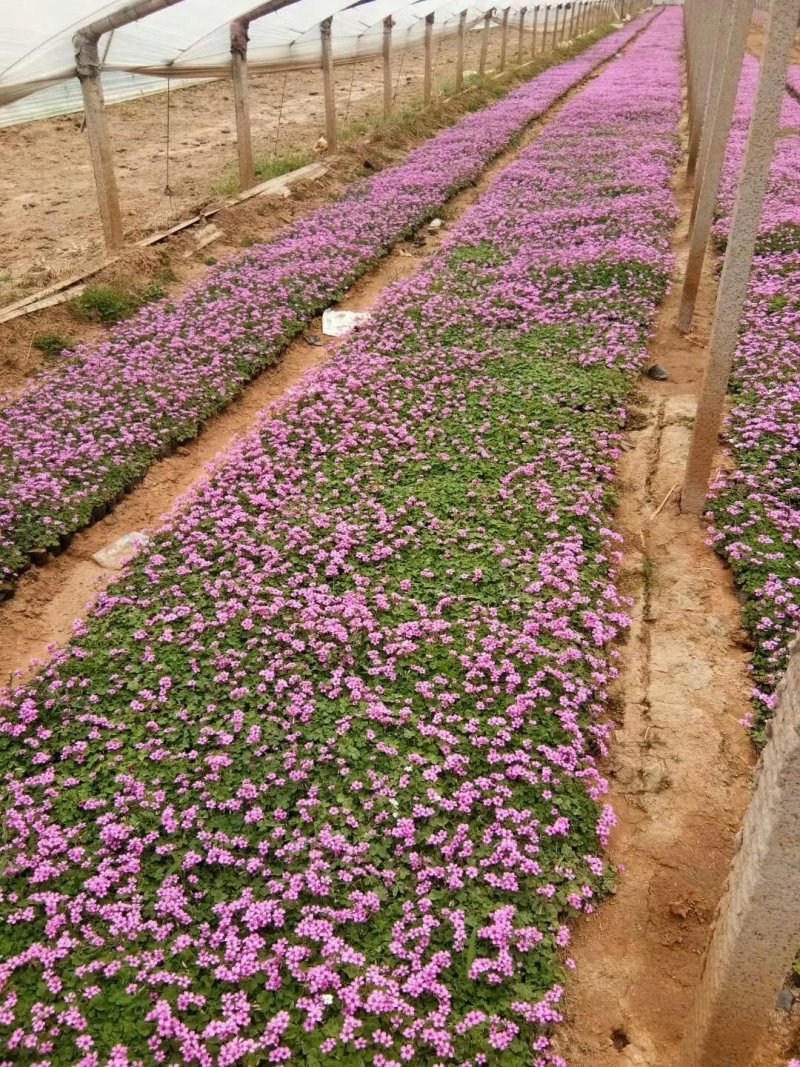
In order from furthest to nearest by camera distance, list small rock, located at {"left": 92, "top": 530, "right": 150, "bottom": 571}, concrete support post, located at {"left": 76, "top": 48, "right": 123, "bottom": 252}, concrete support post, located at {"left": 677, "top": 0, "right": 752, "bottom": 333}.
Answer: concrete support post, located at {"left": 76, "top": 48, "right": 123, "bottom": 252}
concrete support post, located at {"left": 677, "top": 0, "right": 752, "bottom": 333}
small rock, located at {"left": 92, "top": 530, "right": 150, "bottom": 571}

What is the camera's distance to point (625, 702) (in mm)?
6402

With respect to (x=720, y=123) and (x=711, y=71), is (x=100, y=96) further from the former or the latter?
(x=711, y=71)

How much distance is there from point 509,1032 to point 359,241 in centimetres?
1515

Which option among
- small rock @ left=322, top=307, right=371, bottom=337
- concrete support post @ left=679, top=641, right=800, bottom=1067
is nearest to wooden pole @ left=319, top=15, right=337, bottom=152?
small rock @ left=322, top=307, right=371, bottom=337

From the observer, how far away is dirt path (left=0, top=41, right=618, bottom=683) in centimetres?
720

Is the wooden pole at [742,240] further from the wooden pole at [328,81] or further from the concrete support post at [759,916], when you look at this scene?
the wooden pole at [328,81]

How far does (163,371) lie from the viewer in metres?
10.9

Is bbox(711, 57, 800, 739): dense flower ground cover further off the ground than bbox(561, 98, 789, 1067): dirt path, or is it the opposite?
bbox(711, 57, 800, 739): dense flower ground cover

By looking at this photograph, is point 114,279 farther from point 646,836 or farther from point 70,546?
point 646,836

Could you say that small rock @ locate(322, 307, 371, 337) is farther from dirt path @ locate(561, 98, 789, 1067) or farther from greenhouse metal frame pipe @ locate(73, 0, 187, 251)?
dirt path @ locate(561, 98, 789, 1067)

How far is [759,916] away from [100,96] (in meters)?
16.7

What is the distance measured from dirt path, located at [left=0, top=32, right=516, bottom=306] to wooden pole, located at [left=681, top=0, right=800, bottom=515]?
38.6ft

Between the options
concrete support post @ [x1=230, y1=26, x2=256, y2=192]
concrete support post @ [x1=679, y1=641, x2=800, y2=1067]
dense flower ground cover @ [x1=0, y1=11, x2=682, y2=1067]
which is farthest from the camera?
concrete support post @ [x1=230, y1=26, x2=256, y2=192]

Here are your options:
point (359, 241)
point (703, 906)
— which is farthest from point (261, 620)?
point (359, 241)
